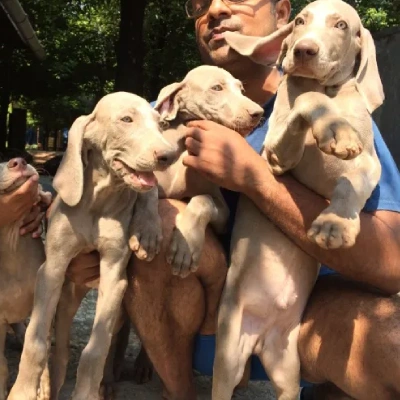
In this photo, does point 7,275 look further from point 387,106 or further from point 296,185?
point 387,106

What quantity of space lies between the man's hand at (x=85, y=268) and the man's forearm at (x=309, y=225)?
757 millimetres

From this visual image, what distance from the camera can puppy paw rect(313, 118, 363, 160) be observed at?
2309mm

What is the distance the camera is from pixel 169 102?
314cm

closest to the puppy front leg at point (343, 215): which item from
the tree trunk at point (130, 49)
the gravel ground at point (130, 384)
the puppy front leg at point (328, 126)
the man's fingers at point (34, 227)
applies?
the puppy front leg at point (328, 126)

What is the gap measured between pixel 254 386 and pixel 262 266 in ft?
5.39

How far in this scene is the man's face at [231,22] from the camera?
11.7 feet

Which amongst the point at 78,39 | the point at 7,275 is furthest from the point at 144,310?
the point at 78,39

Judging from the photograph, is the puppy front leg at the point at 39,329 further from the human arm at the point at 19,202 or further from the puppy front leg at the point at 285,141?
the puppy front leg at the point at 285,141

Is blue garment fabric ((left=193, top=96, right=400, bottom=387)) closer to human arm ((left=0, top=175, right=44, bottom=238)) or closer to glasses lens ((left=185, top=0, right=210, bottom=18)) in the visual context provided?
glasses lens ((left=185, top=0, right=210, bottom=18))

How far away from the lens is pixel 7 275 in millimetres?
3201

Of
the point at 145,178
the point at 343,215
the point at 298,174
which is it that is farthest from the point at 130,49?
the point at 343,215

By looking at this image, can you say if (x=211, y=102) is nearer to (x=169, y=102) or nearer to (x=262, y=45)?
(x=169, y=102)

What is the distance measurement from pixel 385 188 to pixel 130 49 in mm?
9559

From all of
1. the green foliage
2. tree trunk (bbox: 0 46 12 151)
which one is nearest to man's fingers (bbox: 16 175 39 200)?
tree trunk (bbox: 0 46 12 151)
